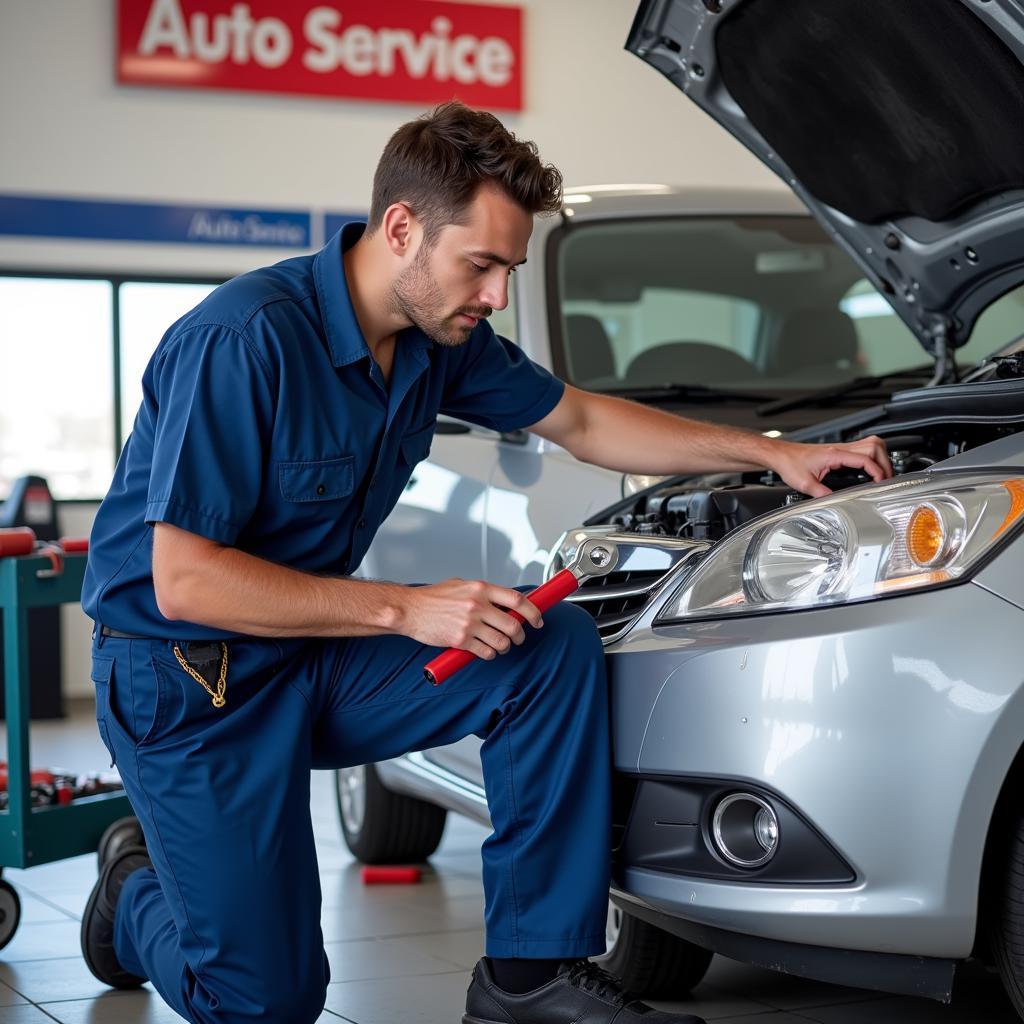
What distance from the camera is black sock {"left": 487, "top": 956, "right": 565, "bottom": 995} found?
2.16 m

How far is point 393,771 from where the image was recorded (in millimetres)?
3605

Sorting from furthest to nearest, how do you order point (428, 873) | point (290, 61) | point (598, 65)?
point (598, 65) → point (290, 61) → point (428, 873)

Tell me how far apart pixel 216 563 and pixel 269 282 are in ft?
1.48

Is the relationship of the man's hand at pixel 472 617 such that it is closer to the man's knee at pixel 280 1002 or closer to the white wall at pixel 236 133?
the man's knee at pixel 280 1002

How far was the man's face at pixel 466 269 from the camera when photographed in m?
2.17

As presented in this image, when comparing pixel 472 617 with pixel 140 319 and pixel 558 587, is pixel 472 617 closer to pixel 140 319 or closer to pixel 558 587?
pixel 558 587

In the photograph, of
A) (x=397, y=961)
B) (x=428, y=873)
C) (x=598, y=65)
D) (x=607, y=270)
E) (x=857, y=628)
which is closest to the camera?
(x=857, y=628)

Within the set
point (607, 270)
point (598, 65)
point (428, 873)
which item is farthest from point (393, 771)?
point (598, 65)

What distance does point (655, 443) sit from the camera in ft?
8.76

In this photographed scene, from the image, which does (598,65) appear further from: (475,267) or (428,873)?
(475,267)

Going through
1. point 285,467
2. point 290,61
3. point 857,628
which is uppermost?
point 290,61

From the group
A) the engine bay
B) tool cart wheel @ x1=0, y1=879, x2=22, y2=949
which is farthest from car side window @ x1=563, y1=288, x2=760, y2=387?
tool cart wheel @ x1=0, y1=879, x2=22, y2=949

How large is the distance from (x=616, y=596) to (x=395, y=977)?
988mm

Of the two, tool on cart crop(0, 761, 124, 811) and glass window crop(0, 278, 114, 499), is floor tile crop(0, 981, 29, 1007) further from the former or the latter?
glass window crop(0, 278, 114, 499)
